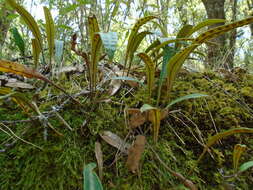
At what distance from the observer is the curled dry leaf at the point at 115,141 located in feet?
2.01

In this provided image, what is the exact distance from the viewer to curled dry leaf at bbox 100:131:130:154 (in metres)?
0.61

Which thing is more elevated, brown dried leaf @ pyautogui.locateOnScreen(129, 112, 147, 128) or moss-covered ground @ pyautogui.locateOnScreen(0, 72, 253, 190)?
brown dried leaf @ pyautogui.locateOnScreen(129, 112, 147, 128)

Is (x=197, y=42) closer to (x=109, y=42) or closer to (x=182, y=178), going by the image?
(x=109, y=42)

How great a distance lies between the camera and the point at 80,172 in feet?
1.82

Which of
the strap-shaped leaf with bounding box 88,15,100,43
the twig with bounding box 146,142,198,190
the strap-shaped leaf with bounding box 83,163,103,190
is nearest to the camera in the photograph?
the strap-shaped leaf with bounding box 83,163,103,190

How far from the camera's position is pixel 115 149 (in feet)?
2.03

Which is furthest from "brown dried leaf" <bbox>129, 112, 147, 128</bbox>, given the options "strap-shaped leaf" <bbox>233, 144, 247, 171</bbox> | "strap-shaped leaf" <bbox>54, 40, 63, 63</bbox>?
"strap-shaped leaf" <bbox>54, 40, 63, 63</bbox>

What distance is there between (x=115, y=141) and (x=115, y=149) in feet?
0.08

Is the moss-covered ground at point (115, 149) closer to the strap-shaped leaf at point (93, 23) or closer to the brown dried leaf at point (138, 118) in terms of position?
the brown dried leaf at point (138, 118)

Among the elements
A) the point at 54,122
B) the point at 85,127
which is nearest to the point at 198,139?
the point at 85,127

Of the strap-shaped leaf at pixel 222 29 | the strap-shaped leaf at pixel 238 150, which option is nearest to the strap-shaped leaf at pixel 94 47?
the strap-shaped leaf at pixel 222 29

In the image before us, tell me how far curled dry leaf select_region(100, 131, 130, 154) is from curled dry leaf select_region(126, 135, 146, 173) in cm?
5

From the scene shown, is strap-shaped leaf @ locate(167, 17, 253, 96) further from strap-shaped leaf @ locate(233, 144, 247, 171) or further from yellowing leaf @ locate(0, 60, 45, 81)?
yellowing leaf @ locate(0, 60, 45, 81)

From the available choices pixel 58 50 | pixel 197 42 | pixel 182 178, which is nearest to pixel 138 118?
pixel 182 178
